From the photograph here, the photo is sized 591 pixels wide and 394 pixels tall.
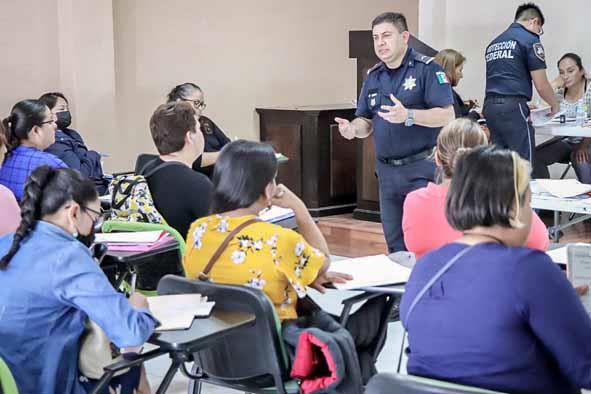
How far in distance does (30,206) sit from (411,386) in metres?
1.24

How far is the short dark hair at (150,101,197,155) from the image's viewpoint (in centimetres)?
392

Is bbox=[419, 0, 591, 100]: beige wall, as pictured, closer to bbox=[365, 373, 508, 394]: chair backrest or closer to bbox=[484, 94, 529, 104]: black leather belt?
bbox=[484, 94, 529, 104]: black leather belt

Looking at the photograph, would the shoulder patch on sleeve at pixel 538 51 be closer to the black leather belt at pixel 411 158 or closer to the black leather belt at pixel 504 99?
the black leather belt at pixel 504 99

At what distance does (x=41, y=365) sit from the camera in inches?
101

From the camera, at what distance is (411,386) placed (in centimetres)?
191

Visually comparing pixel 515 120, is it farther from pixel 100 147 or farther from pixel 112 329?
pixel 112 329

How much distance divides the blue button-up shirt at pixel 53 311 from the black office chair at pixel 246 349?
11.1 inches

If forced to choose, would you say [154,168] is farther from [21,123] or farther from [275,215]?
[21,123]

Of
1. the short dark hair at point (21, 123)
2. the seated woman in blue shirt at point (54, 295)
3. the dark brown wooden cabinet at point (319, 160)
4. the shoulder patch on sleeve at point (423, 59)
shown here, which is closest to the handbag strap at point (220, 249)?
the seated woman in blue shirt at point (54, 295)

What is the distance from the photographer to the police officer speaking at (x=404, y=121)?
15.6 ft

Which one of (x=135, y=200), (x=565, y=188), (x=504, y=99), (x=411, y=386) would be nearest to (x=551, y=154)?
(x=504, y=99)

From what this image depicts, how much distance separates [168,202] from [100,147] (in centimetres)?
423

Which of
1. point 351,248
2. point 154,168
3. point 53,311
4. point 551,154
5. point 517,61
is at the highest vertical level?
point 517,61

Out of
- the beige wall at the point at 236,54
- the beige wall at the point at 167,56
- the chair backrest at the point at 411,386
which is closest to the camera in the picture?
the chair backrest at the point at 411,386
